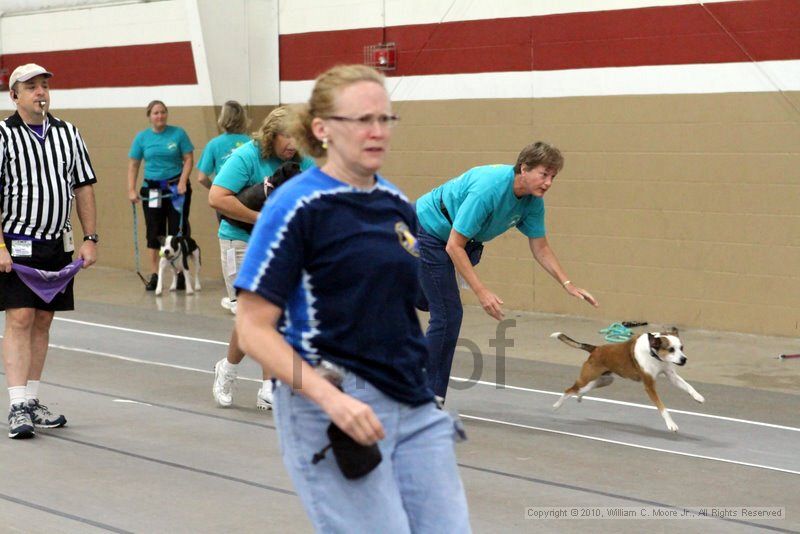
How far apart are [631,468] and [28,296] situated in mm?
3574

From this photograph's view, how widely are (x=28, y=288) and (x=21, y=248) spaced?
0.23 m

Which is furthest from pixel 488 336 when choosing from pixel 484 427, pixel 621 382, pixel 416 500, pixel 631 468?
pixel 416 500

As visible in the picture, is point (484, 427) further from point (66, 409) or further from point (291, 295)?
point (291, 295)

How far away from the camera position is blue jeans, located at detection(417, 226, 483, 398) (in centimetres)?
759

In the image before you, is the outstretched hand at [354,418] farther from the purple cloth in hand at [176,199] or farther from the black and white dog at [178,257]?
the purple cloth in hand at [176,199]

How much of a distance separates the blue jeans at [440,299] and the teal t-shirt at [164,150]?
791cm

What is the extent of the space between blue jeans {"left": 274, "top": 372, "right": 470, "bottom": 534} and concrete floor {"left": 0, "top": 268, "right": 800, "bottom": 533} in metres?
2.51

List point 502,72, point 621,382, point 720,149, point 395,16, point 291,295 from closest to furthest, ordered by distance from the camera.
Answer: point 291,295 < point 621,382 < point 720,149 < point 502,72 < point 395,16

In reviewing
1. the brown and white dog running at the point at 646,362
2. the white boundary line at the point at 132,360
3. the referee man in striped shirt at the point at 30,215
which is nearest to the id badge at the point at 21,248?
the referee man in striped shirt at the point at 30,215

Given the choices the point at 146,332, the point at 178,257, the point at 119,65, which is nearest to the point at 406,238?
the point at 146,332

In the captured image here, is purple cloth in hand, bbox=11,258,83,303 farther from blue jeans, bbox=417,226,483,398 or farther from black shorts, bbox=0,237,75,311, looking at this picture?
blue jeans, bbox=417,226,483,398

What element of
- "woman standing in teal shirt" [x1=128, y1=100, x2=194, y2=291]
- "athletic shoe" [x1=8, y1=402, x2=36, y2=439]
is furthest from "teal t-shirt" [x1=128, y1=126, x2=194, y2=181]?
"athletic shoe" [x1=8, y1=402, x2=36, y2=439]

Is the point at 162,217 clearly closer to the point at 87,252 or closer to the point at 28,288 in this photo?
the point at 87,252

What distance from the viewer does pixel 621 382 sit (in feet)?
31.0
